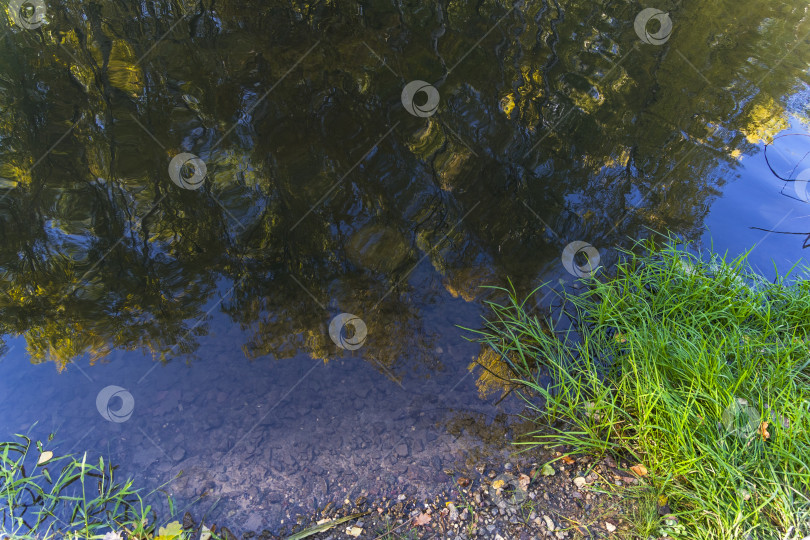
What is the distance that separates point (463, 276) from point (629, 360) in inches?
44.4

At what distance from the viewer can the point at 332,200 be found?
375 centimetres

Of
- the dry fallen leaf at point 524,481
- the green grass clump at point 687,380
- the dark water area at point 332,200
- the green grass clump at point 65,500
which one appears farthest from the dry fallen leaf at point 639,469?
the green grass clump at point 65,500

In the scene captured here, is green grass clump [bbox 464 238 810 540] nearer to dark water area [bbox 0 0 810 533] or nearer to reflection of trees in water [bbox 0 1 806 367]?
dark water area [bbox 0 0 810 533]

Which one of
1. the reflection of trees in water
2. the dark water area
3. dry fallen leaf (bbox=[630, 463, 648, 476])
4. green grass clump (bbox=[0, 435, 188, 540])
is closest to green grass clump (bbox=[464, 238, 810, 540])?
dry fallen leaf (bbox=[630, 463, 648, 476])

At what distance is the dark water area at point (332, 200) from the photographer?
2568 millimetres

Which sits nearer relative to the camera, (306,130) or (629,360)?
(629,360)

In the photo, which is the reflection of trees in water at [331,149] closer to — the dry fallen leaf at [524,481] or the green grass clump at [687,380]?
the green grass clump at [687,380]

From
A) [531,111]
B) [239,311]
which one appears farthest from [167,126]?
[531,111]

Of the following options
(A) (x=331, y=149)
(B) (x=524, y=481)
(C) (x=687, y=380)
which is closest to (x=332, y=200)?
(A) (x=331, y=149)

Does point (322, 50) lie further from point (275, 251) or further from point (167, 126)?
point (275, 251)

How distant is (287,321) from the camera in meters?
3.03

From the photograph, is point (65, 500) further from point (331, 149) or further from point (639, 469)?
point (331, 149)

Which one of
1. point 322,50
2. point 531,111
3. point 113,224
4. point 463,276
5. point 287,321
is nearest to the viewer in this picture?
point 287,321

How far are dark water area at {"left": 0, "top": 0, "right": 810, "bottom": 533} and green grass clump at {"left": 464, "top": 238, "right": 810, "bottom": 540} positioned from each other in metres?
0.29
